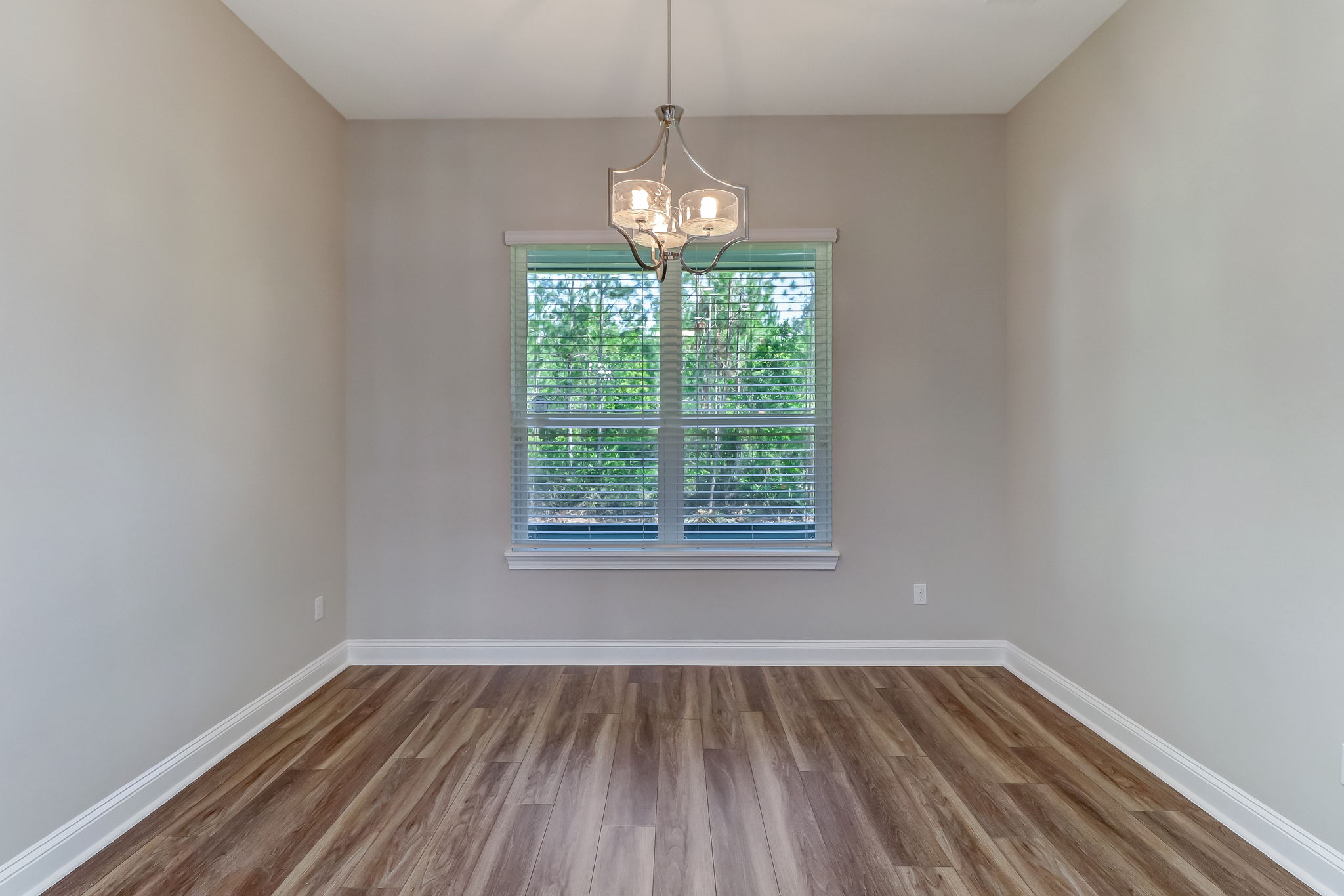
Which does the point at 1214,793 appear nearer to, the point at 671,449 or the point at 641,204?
the point at 671,449

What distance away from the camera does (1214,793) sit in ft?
6.93

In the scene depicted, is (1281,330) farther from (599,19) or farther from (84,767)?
(84,767)

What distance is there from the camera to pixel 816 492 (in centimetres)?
348

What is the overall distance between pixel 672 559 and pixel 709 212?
2.02 meters

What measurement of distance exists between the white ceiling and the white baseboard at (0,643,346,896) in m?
2.87

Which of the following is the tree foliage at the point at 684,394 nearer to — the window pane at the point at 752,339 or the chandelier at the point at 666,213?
the window pane at the point at 752,339

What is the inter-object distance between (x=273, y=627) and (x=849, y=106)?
12.4 feet

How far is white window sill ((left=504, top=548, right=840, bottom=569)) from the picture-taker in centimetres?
344

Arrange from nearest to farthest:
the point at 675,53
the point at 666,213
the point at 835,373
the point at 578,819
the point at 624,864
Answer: the point at 624,864
the point at 666,213
the point at 578,819
the point at 675,53
the point at 835,373

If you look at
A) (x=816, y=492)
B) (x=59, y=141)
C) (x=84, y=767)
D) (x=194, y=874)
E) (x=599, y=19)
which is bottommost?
(x=194, y=874)

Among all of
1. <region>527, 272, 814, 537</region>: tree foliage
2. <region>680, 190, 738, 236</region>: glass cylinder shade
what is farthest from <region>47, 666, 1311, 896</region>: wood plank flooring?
<region>680, 190, 738, 236</region>: glass cylinder shade

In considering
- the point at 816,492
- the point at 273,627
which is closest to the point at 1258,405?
the point at 816,492

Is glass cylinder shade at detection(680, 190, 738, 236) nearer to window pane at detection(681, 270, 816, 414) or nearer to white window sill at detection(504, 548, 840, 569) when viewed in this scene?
window pane at detection(681, 270, 816, 414)

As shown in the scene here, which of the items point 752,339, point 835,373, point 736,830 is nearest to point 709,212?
point 752,339
